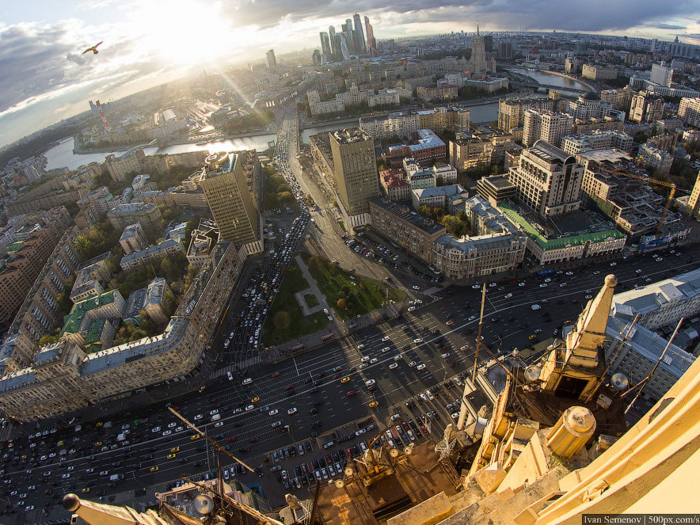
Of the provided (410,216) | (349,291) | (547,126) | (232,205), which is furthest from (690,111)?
(232,205)

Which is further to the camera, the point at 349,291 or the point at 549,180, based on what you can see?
the point at 549,180

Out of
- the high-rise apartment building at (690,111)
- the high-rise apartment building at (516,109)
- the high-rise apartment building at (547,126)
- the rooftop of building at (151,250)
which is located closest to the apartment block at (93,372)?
the rooftop of building at (151,250)

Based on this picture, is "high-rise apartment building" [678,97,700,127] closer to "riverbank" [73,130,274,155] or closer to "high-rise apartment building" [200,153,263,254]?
"high-rise apartment building" [200,153,263,254]

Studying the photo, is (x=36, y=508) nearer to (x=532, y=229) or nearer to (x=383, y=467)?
(x=383, y=467)

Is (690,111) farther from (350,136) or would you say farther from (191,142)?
(191,142)

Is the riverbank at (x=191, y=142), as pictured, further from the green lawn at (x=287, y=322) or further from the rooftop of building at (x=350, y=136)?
the green lawn at (x=287, y=322)

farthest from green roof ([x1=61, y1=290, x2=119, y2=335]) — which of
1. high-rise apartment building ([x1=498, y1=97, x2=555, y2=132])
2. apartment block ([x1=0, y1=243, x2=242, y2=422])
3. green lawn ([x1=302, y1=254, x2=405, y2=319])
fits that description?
high-rise apartment building ([x1=498, y1=97, x2=555, y2=132])
